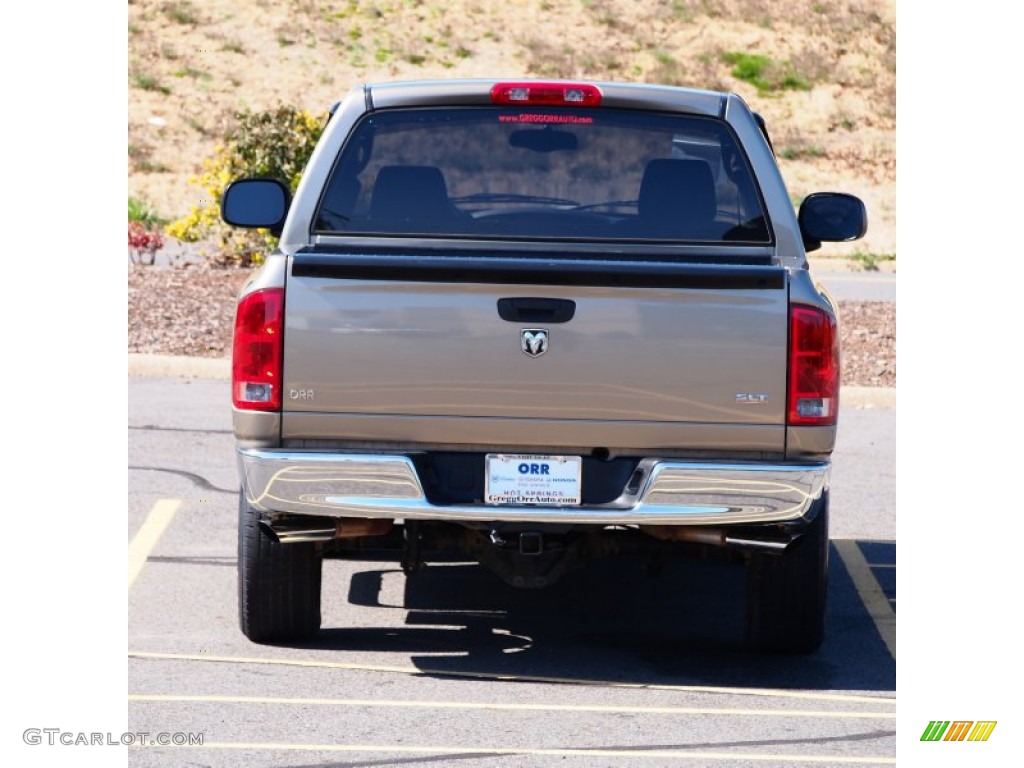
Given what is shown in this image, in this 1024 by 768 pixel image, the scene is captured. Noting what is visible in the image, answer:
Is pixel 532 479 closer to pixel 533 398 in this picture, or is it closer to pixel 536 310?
pixel 533 398

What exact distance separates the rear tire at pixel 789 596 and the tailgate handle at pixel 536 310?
1275 mm

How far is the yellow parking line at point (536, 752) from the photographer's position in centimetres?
538

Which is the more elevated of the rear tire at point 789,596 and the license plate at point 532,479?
the license plate at point 532,479

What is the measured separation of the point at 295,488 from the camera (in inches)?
238

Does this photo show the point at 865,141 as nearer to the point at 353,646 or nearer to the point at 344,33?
the point at 344,33

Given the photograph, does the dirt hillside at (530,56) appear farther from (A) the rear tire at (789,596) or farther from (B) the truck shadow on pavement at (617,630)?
(A) the rear tire at (789,596)

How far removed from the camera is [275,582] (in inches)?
258

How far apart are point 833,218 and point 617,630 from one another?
1876mm

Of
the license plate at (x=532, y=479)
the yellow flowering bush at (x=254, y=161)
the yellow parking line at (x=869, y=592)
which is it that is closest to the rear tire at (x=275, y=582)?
the license plate at (x=532, y=479)

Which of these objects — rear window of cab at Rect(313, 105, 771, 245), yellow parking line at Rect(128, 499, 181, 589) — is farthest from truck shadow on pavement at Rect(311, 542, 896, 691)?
rear window of cab at Rect(313, 105, 771, 245)

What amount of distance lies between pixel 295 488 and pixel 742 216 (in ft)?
6.46

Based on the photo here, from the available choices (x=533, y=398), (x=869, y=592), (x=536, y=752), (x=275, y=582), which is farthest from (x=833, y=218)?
(x=536, y=752)

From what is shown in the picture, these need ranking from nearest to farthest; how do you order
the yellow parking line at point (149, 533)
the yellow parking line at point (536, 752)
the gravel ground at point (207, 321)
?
the yellow parking line at point (536, 752) < the yellow parking line at point (149, 533) < the gravel ground at point (207, 321)

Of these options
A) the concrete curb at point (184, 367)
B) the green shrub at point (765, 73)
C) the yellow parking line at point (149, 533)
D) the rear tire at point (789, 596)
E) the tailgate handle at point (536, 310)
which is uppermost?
the green shrub at point (765, 73)
